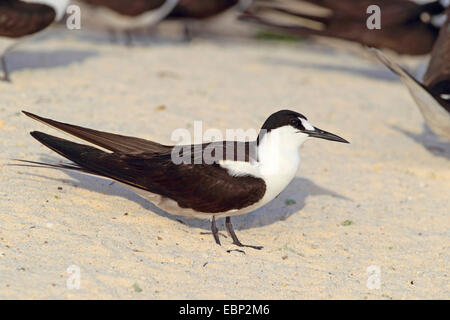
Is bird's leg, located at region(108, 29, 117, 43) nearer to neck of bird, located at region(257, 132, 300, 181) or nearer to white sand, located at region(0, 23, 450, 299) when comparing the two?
white sand, located at region(0, 23, 450, 299)

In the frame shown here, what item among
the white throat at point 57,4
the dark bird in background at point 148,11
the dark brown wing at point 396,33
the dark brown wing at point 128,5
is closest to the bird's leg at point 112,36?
the dark bird in background at point 148,11

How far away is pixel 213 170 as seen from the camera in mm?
3654

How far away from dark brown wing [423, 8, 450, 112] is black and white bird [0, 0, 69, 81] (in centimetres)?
313

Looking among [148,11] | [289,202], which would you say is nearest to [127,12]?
[148,11]

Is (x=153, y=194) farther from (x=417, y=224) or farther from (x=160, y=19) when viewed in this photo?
(x=160, y=19)

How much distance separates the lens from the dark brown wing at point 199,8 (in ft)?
28.0

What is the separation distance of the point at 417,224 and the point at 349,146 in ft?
4.49

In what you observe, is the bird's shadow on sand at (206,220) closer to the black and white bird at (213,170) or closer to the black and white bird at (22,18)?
the black and white bird at (213,170)

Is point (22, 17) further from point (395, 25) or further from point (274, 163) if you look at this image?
point (395, 25)

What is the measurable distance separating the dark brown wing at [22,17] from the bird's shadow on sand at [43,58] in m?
0.62

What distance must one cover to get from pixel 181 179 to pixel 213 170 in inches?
6.7

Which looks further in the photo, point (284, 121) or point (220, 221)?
point (220, 221)

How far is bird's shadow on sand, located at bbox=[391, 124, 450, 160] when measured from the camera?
5.71 meters

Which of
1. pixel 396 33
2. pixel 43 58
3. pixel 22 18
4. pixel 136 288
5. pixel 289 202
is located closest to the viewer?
pixel 136 288
